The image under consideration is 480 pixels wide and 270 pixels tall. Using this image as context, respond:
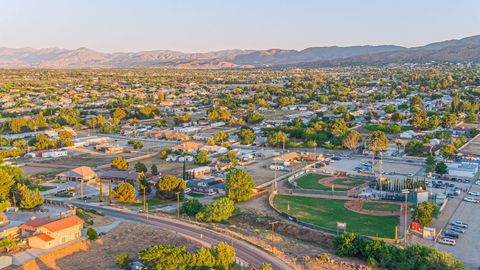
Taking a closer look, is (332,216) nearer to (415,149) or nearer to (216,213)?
(216,213)

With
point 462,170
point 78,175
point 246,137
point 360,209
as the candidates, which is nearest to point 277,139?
point 246,137

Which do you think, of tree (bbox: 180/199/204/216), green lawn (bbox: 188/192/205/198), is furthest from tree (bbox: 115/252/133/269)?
green lawn (bbox: 188/192/205/198)

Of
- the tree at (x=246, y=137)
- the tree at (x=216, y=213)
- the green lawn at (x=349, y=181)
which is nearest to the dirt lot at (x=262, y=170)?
the green lawn at (x=349, y=181)

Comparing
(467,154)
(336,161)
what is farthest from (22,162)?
(467,154)

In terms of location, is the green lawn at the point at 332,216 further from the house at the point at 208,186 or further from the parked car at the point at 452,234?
the house at the point at 208,186

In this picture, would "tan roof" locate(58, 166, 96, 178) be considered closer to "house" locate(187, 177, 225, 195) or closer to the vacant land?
"house" locate(187, 177, 225, 195)

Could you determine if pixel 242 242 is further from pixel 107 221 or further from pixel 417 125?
pixel 417 125
